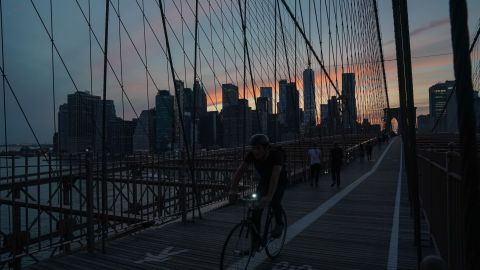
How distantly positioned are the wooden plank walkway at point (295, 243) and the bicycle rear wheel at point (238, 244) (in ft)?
1.68

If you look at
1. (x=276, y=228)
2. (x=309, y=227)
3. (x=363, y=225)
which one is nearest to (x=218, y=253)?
(x=276, y=228)

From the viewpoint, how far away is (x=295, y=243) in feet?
18.1

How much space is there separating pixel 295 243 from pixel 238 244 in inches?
73.3

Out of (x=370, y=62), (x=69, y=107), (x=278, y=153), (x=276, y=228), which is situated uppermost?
(x=370, y=62)

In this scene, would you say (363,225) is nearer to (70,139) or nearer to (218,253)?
(218,253)

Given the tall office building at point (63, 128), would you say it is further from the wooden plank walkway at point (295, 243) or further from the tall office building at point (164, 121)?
the wooden plank walkway at point (295, 243)

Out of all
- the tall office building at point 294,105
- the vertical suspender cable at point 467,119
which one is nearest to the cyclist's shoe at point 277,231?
the vertical suspender cable at point 467,119

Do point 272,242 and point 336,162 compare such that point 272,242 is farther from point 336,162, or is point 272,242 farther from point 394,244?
point 336,162

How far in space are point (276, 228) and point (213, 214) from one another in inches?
125

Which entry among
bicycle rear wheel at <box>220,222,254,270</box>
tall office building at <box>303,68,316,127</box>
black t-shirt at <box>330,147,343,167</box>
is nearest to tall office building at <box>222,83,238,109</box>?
tall office building at <box>303,68,316,127</box>

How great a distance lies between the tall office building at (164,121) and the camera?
41.9 ft

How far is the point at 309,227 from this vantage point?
6.57 metres

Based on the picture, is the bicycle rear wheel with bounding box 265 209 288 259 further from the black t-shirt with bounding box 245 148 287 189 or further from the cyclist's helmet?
the cyclist's helmet

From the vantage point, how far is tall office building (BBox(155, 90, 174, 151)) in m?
12.8
